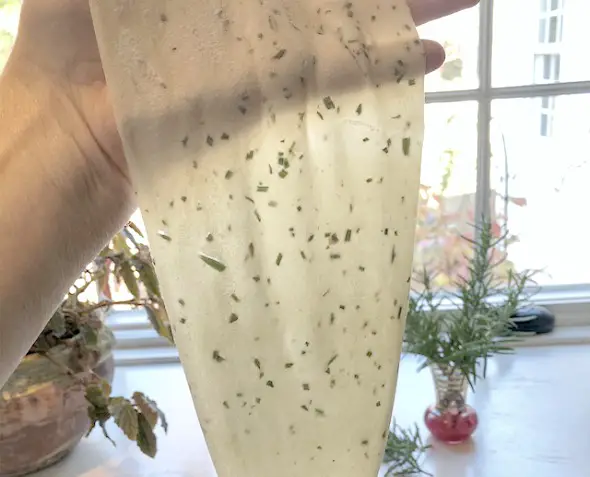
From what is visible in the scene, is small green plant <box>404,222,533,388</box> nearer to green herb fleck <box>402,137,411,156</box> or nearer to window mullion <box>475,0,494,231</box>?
window mullion <box>475,0,494,231</box>

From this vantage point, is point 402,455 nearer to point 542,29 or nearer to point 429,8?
point 429,8

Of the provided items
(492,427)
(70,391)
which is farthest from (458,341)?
(70,391)

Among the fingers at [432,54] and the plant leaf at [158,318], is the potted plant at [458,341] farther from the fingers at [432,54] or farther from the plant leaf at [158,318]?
the fingers at [432,54]

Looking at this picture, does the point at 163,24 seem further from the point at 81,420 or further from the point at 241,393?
the point at 81,420

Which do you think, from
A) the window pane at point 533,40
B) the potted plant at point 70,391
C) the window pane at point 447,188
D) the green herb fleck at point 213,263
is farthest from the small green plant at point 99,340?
the window pane at point 533,40

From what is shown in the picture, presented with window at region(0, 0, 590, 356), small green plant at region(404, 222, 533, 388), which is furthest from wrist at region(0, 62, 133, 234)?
window at region(0, 0, 590, 356)

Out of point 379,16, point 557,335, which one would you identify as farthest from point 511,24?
point 379,16
